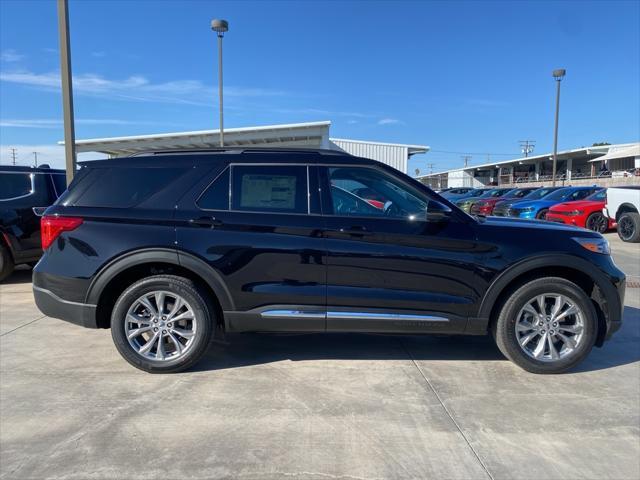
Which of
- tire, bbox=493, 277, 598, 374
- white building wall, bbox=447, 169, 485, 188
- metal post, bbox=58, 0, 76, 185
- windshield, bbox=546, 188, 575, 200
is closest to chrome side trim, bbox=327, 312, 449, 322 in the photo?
tire, bbox=493, 277, 598, 374

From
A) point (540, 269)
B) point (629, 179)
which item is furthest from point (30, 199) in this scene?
point (629, 179)

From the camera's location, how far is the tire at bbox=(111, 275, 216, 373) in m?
3.96

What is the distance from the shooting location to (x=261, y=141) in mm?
33719

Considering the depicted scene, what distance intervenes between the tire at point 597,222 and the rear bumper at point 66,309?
15491 mm

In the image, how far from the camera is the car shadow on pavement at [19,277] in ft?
24.9

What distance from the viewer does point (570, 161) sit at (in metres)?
63.8

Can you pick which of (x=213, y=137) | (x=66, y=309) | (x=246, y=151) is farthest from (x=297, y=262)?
(x=213, y=137)

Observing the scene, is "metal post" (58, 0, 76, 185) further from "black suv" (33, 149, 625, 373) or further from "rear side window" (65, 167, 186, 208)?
"black suv" (33, 149, 625, 373)

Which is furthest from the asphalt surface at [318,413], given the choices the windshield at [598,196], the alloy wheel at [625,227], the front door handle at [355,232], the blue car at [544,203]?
the windshield at [598,196]

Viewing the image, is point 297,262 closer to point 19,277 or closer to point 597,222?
point 19,277

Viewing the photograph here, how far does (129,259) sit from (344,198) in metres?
1.88

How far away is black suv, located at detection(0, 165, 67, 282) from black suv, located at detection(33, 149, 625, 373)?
3632 millimetres

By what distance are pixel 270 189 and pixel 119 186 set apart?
1.33 metres

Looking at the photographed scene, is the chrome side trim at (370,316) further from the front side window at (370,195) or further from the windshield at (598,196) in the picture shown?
the windshield at (598,196)
